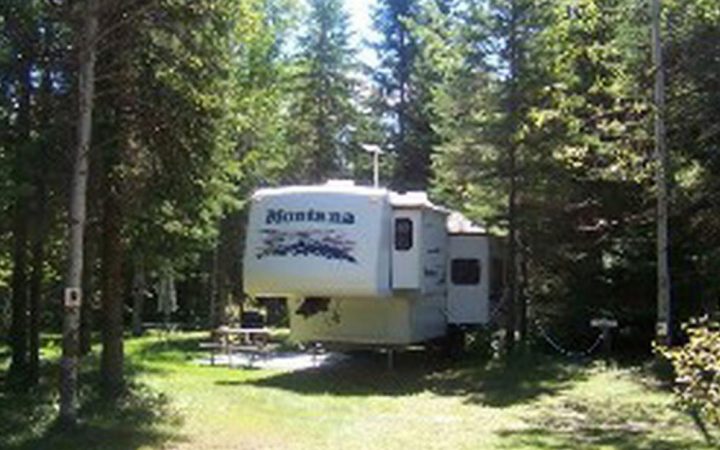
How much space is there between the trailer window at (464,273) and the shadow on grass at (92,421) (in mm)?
10314

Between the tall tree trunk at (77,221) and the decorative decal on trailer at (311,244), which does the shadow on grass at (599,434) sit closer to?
the decorative decal on trailer at (311,244)

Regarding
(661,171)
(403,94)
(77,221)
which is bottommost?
(77,221)

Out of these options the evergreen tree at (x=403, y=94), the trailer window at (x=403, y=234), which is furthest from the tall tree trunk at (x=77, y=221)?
the evergreen tree at (x=403, y=94)

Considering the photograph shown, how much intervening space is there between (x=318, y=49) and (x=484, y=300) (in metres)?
22.7

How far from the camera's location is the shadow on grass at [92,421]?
13297 mm

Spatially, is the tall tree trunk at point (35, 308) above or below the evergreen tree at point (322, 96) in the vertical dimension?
below

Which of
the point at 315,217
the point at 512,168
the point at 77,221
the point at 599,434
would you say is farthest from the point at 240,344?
the point at 77,221

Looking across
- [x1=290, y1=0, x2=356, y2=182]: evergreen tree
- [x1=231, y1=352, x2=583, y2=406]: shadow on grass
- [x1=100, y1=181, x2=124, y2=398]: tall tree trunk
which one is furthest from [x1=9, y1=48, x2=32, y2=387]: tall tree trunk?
[x1=290, y1=0, x2=356, y2=182]: evergreen tree

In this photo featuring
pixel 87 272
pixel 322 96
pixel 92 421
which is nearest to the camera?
pixel 92 421

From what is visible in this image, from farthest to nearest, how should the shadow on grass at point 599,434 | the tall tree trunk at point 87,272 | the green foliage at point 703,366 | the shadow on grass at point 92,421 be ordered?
the tall tree trunk at point 87,272 < the shadow on grass at point 599,434 < the shadow on grass at point 92,421 < the green foliage at point 703,366

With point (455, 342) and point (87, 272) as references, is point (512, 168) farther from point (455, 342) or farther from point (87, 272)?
point (87, 272)

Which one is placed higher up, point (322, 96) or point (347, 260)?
point (322, 96)

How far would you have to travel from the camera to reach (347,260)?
2091 cm

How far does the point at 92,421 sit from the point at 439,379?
9.11 meters
